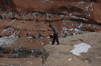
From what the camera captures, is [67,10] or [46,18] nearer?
[46,18]

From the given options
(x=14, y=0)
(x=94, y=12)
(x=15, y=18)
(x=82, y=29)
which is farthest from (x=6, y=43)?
(x=94, y=12)

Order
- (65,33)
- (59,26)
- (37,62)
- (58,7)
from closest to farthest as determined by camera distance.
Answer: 1. (37,62)
2. (65,33)
3. (59,26)
4. (58,7)

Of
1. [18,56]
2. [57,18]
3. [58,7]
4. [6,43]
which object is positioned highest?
[58,7]

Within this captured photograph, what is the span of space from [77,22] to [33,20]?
6.88m

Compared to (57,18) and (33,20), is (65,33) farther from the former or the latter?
(33,20)

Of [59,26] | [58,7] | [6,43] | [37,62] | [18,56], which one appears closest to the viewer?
[37,62]

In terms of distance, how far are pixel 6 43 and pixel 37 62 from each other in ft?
16.7

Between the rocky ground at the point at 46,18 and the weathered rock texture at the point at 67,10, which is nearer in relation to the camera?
the rocky ground at the point at 46,18

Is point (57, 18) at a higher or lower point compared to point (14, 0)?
lower

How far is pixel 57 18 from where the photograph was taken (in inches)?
723

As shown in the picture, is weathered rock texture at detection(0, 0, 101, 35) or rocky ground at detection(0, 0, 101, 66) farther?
weathered rock texture at detection(0, 0, 101, 35)

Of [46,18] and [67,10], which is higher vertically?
[67,10]

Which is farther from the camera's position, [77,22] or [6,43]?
[77,22]

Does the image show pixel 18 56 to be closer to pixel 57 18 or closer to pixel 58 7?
pixel 57 18
